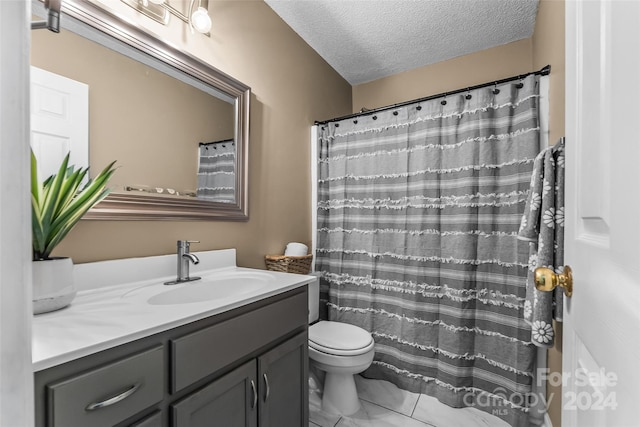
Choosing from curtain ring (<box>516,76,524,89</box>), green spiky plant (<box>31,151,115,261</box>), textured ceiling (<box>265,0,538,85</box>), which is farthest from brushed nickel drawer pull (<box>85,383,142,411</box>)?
Result: textured ceiling (<box>265,0,538,85</box>)

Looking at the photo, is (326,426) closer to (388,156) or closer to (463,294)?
(463,294)

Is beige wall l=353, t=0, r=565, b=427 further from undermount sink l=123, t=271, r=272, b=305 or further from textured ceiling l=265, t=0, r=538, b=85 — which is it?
undermount sink l=123, t=271, r=272, b=305

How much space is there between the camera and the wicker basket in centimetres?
185

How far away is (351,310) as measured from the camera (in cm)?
216

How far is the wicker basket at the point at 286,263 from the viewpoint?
1850 mm

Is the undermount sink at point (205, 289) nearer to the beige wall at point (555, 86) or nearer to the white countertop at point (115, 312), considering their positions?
the white countertop at point (115, 312)

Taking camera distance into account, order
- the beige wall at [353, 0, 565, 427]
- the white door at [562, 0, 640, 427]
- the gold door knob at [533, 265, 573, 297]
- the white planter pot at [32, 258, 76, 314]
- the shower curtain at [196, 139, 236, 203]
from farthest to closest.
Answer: the shower curtain at [196, 139, 236, 203] → the beige wall at [353, 0, 565, 427] → the white planter pot at [32, 258, 76, 314] → the gold door knob at [533, 265, 573, 297] → the white door at [562, 0, 640, 427]

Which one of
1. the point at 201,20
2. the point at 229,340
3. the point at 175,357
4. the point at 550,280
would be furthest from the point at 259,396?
the point at 201,20

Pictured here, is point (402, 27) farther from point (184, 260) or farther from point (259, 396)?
point (259, 396)

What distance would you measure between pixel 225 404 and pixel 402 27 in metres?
2.50

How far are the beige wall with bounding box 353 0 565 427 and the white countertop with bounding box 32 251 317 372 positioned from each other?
138 centimetres

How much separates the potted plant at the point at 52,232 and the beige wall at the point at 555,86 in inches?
74.0

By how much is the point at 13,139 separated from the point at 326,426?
6.13 ft

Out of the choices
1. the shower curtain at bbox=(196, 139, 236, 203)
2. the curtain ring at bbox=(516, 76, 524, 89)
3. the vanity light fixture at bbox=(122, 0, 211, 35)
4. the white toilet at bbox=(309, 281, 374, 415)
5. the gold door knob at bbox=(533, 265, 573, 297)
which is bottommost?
the white toilet at bbox=(309, 281, 374, 415)
